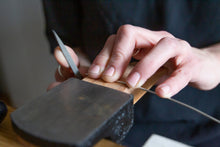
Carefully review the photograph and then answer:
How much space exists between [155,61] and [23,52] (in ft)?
3.38

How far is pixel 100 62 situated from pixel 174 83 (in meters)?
0.15

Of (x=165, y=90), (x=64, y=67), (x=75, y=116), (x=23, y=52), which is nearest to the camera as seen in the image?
(x=75, y=116)

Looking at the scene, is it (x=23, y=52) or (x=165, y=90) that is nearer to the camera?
(x=165, y=90)

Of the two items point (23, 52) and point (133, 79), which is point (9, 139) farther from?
point (23, 52)

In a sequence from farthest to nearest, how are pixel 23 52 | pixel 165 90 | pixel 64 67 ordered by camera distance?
pixel 23 52
pixel 64 67
pixel 165 90

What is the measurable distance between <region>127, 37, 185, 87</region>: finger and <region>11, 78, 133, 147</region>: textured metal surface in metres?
0.07

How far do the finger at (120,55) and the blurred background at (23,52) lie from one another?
0.69 m

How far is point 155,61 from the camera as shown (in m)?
0.39

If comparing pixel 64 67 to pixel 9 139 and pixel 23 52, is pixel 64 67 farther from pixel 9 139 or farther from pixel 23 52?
pixel 23 52

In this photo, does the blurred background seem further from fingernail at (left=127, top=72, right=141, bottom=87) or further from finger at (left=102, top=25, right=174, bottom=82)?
fingernail at (left=127, top=72, right=141, bottom=87)

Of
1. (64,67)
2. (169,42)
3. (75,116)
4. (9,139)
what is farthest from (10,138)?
(169,42)

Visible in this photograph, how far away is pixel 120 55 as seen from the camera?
1.37 ft

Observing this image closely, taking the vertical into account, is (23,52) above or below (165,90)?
below

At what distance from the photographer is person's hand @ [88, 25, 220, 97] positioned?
38 centimetres
